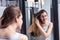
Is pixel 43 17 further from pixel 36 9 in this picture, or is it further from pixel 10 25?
pixel 10 25

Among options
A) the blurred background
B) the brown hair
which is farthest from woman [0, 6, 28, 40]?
the blurred background

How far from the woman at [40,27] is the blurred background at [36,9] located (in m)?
0.06

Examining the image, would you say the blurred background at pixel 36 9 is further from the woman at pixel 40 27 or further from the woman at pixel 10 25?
the woman at pixel 10 25

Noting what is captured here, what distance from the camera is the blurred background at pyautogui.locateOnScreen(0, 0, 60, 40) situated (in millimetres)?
1757

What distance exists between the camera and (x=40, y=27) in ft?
5.68

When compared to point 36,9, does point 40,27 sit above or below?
below

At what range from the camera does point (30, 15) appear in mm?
1805

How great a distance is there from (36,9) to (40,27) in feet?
0.75

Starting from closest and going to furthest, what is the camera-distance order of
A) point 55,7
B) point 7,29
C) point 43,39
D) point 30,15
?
point 7,29
point 43,39
point 30,15
point 55,7

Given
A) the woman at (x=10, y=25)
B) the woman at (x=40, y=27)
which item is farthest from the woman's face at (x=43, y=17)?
the woman at (x=10, y=25)

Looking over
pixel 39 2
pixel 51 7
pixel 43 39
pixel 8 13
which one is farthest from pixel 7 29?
pixel 51 7

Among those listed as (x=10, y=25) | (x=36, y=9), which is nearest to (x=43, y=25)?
(x=36, y=9)

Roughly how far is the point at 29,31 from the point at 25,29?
52mm

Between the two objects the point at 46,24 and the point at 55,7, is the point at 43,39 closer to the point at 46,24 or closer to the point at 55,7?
the point at 46,24
